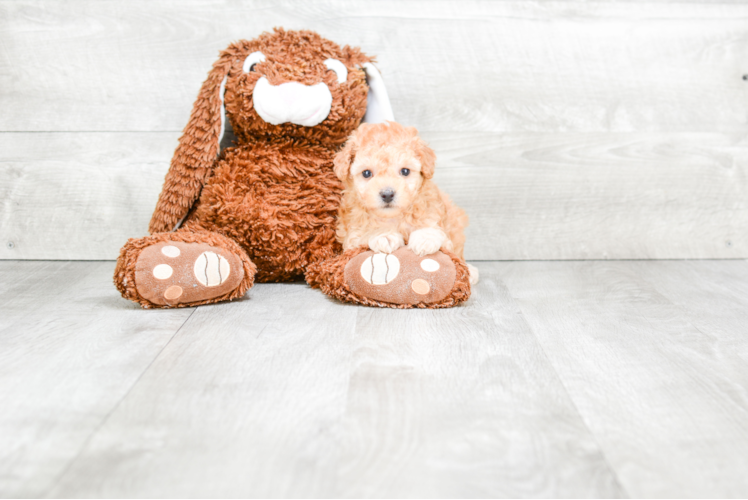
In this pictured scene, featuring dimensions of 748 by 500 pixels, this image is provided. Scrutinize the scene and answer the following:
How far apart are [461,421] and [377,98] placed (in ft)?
2.26

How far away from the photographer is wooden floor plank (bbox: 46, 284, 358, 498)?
0.56 m

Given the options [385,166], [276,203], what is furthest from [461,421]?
[276,203]

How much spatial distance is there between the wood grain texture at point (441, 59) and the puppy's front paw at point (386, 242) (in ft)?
1.33

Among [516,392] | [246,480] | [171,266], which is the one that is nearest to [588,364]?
[516,392]

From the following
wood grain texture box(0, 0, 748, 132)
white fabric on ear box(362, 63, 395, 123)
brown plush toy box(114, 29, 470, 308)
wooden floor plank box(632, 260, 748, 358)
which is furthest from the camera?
wood grain texture box(0, 0, 748, 132)

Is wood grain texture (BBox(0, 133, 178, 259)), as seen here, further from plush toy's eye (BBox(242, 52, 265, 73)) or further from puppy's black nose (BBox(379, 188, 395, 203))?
puppy's black nose (BBox(379, 188, 395, 203))

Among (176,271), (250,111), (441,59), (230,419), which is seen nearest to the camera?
(230,419)

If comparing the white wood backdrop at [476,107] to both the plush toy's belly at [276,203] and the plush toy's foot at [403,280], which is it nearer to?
the plush toy's belly at [276,203]

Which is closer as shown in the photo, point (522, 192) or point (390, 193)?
point (390, 193)

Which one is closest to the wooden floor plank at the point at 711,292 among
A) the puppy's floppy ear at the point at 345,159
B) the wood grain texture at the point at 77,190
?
the puppy's floppy ear at the point at 345,159

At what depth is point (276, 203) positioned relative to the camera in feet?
3.74

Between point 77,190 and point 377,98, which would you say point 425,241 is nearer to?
point 377,98

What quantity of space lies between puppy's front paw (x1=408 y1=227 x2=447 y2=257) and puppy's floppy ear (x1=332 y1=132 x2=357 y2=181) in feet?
0.51

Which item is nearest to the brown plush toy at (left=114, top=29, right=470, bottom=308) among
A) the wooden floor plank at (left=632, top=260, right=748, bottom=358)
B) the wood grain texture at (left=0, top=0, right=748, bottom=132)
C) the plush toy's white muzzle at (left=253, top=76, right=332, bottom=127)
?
the plush toy's white muzzle at (left=253, top=76, right=332, bottom=127)
